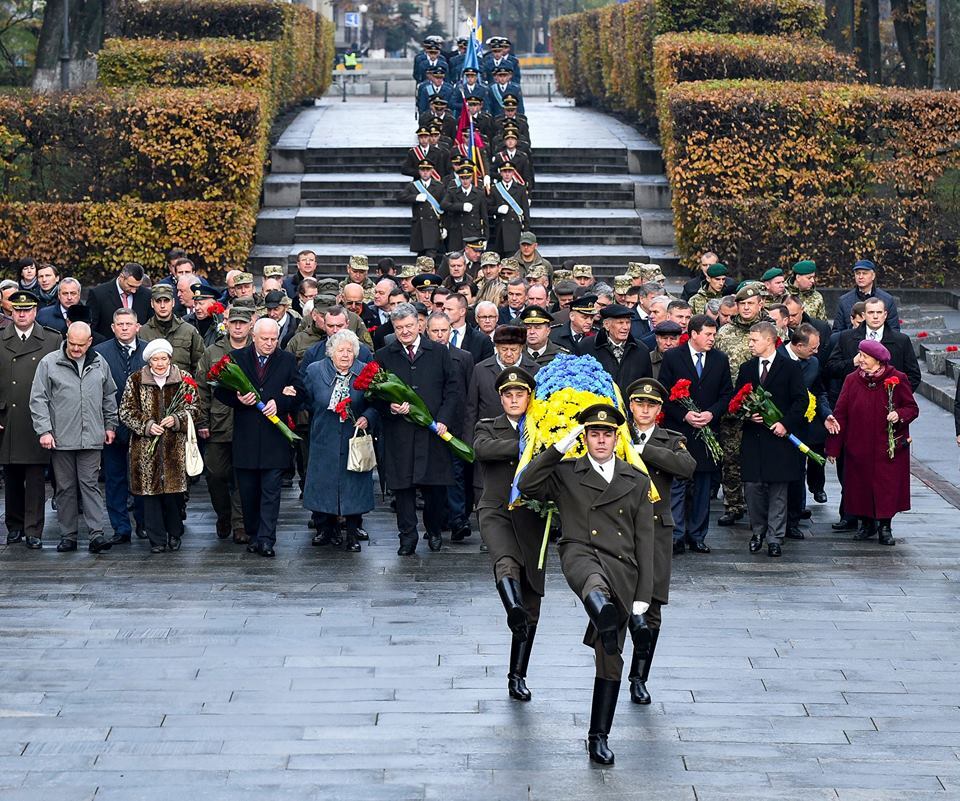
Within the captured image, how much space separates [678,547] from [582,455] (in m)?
4.60

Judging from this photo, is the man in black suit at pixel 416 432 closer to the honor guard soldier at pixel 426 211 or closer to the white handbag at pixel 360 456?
the white handbag at pixel 360 456

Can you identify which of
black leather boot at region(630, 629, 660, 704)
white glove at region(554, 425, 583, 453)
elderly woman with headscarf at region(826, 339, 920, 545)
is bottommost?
black leather boot at region(630, 629, 660, 704)

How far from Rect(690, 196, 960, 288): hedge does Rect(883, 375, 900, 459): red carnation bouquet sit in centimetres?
976

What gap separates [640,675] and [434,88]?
18.5 meters

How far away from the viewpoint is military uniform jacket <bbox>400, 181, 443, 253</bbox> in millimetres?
22250

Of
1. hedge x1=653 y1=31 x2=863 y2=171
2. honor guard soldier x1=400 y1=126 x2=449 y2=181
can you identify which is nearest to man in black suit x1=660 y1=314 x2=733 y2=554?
honor guard soldier x1=400 y1=126 x2=449 y2=181

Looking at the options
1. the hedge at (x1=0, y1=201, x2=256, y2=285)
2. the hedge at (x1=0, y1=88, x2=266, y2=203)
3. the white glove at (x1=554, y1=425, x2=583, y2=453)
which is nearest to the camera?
the white glove at (x1=554, y1=425, x2=583, y2=453)

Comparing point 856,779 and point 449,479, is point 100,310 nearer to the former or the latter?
point 449,479

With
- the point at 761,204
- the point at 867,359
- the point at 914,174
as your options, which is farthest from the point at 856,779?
the point at 914,174

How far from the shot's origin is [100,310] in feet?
54.9

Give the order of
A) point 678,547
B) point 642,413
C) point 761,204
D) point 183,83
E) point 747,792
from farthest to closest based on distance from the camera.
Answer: point 183,83
point 761,204
point 678,547
point 642,413
point 747,792

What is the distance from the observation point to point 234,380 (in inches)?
525

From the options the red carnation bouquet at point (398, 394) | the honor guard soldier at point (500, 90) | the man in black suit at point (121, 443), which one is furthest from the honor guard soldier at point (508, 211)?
the red carnation bouquet at point (398, 394)

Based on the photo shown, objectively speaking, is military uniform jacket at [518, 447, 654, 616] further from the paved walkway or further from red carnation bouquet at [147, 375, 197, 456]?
red carnation bouquet at [147, 375, 197, 456]
